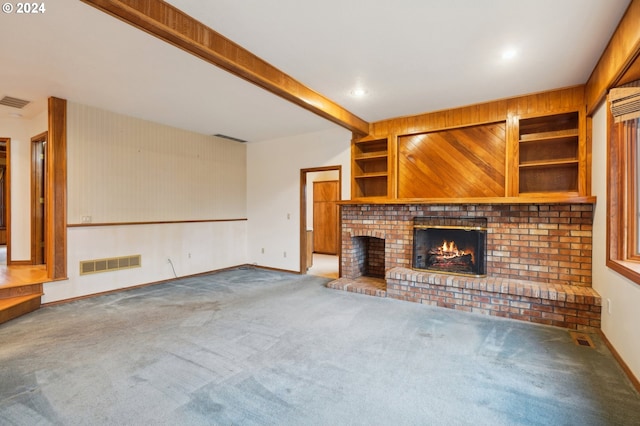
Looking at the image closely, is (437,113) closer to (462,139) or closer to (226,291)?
(462,139)

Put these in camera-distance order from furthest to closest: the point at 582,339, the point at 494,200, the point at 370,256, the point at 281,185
→ the point at 281,185 < the point at 370,256 < the point at 494,200 < the point at 582,339

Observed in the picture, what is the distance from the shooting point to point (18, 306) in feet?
11.3

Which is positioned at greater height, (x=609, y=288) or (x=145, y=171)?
(x=145, y=171)

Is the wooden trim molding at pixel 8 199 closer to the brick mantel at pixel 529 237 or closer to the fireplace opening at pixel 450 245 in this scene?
the brick mantel at pixel 529 237

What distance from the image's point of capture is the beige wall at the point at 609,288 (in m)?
2.18

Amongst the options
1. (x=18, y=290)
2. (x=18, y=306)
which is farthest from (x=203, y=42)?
(x=18, y=290)

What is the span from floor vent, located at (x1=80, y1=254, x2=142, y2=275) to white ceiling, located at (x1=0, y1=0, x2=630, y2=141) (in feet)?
7.02

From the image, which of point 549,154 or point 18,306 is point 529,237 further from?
point 18,306

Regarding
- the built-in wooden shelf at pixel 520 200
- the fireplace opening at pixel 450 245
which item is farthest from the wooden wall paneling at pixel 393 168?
the fireplace opening at pixel 450 245

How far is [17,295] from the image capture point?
3.63 m

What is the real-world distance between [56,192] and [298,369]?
151 inches

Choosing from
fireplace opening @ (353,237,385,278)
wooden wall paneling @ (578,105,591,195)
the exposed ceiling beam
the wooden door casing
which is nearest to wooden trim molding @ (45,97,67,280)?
the exposed ceiling beam

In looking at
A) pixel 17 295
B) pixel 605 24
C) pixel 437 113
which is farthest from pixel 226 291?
pixel 605 24

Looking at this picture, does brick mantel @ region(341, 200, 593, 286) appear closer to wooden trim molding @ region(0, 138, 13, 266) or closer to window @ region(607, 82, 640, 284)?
window @ region(607, 82, 640, 284)
